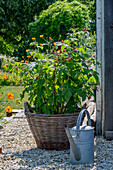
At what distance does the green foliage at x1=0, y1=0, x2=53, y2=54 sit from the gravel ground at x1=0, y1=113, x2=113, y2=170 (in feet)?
42.5

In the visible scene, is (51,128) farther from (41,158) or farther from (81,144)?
(81,144)

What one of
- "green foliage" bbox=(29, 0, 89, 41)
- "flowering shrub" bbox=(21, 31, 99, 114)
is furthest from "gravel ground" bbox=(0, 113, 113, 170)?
"green foliage" bbox=(29, 0, 89, 41)

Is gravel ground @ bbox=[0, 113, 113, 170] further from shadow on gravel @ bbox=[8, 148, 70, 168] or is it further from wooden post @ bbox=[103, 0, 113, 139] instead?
wooden post @ bbox=[103, 0, 113, 139]

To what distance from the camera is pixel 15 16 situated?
53.2ft

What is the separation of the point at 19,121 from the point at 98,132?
1.65 meters

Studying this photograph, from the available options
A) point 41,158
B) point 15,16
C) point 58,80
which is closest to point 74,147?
point 41,158

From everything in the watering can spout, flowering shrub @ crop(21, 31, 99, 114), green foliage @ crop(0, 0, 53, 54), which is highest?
green foliage @ crop(0, 0, 53, 54)

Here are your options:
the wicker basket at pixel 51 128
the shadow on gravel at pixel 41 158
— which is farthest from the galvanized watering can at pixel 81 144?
the wicker basket at pixel 51 128

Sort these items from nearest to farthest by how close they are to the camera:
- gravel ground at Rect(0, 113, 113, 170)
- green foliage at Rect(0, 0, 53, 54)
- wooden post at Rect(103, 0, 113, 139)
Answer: gravel ground at Rect(0, 113, 113, 170) → wooden post at Rect(103, 0, 113, 139) → green foliage at Rect(0, 0, 53, 54)

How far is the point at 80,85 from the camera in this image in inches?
115

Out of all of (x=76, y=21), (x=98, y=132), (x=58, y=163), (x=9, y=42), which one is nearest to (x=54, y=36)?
(x=76, y=21)

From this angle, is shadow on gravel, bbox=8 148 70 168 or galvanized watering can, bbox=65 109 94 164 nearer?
galvanized watering can, bbox=65 109 94 164

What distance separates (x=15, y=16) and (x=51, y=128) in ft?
47.9

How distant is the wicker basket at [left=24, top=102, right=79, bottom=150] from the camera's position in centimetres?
273
